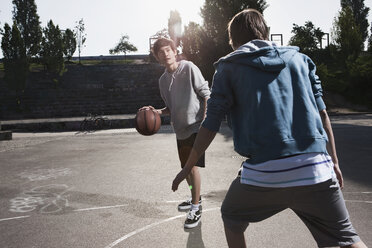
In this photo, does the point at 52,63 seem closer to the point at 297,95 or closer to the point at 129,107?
the point at 129,107

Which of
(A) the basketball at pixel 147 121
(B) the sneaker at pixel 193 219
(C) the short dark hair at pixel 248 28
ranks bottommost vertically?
(B) the sneaker at pixel 193 219

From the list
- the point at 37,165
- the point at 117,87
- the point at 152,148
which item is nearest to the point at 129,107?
the point at 117,87

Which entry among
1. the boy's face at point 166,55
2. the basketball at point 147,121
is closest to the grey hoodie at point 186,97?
the boy's face at point 166,55

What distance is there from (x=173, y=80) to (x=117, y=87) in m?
29.2

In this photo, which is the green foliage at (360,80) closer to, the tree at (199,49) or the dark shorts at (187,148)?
the tree at (199,49)

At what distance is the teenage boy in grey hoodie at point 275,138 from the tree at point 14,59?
3074 cm

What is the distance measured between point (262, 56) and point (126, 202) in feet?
12.7

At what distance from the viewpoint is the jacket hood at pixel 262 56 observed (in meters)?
1.75

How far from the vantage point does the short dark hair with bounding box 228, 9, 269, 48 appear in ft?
6.20

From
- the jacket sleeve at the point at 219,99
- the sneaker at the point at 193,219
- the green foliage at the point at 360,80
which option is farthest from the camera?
the green foliage at the point at 360,80

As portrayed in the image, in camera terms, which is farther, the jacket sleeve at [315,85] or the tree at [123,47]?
the tree at [123,47]

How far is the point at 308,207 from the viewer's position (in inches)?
70.2

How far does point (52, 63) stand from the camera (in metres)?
33.0

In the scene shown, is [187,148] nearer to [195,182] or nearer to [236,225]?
[195,182]
